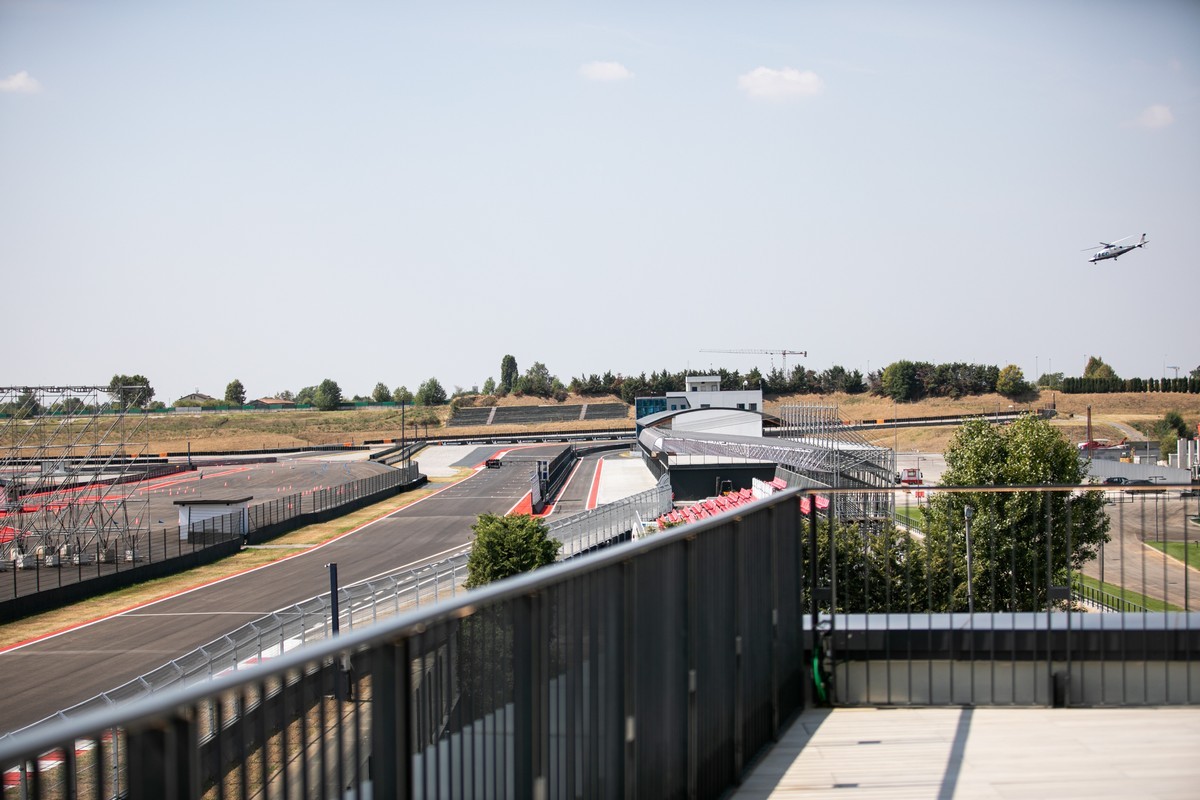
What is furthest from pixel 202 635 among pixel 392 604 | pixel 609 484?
pixel 609 484

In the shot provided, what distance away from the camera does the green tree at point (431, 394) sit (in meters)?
189

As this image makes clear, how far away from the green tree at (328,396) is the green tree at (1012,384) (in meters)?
109

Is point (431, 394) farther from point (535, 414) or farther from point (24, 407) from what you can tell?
point (24, 407)

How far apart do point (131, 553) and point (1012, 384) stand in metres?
132

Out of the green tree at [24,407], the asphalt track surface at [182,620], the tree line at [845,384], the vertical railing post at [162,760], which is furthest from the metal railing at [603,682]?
the tree line at [845,384]

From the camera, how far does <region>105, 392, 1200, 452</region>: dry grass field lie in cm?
9851

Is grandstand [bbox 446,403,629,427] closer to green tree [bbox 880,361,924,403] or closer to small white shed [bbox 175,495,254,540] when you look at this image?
green tree [bbox 880,361,924,403]

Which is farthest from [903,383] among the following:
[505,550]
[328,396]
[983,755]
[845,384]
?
[983,755]

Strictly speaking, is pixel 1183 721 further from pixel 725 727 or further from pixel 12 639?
pixel 12 639

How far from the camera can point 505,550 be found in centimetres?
2217

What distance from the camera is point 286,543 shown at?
3969cm

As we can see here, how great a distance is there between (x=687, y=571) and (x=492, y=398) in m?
168

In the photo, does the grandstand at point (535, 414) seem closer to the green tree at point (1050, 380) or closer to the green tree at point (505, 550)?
the green tree at point (1050, 380)

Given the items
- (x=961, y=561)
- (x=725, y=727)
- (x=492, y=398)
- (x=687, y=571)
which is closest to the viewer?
(x=687, y=571)
